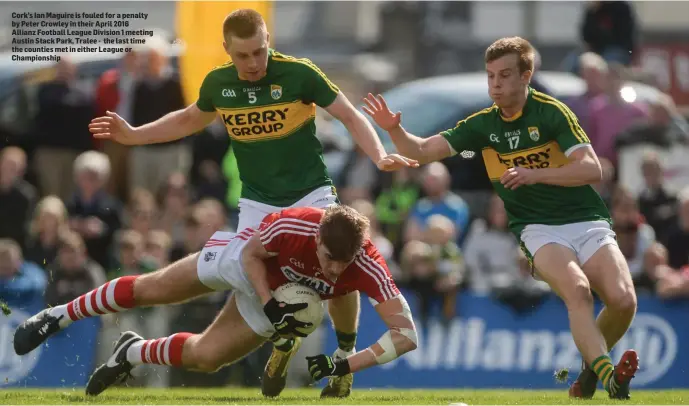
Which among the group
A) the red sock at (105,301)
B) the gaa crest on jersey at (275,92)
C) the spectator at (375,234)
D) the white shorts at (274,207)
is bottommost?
the spectator at (375,234)

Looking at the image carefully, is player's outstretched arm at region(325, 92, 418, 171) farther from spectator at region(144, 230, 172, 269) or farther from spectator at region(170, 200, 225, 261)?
spectator at region(144, 230, 172, 269)

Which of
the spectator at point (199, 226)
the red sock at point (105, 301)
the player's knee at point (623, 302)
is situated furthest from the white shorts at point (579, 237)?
the spectator at point (199, 226)

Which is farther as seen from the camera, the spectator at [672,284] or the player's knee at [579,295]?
the spectator at [672,284]

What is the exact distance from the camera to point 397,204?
16859 mm

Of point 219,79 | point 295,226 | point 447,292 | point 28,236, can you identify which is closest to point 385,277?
point 295,226

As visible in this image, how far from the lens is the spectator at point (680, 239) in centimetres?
1548

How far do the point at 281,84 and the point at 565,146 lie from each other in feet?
7.30

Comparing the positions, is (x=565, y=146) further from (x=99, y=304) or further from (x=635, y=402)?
(x=99, y=304)

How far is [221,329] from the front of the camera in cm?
1094

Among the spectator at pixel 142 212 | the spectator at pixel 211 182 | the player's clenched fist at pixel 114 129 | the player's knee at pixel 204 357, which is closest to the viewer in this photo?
the player's knee at pixel 204 357

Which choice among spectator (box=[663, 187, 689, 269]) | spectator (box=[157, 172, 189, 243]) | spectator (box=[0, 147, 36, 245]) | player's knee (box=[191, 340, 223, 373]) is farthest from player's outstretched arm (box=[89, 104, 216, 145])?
spectator (box=[663, 187, 689, 269])

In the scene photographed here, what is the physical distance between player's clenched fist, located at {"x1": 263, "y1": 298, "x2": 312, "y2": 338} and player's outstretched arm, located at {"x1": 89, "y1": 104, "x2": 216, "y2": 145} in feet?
6.64

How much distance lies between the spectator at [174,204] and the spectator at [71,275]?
62.8 inches

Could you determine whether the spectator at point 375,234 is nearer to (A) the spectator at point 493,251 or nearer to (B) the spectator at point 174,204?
(A) the spectator at point 493,251
